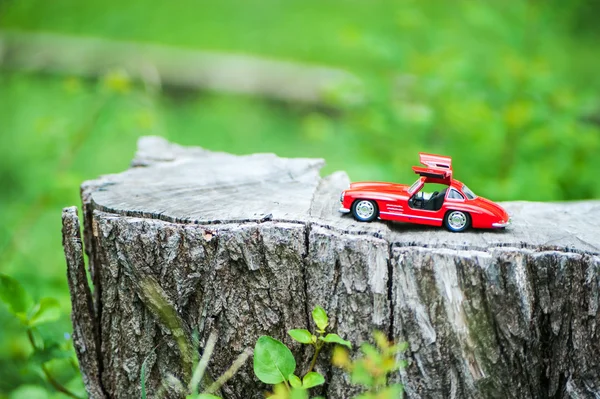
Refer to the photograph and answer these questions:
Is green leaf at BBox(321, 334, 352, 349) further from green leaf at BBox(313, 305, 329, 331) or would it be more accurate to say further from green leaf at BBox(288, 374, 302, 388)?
green leaf at BBox(288, 374, 302, 388)

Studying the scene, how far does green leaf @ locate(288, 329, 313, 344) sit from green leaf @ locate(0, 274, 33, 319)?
1014mm

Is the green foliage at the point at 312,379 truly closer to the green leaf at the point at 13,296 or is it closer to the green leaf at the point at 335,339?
the green leaf at the point at 335,339

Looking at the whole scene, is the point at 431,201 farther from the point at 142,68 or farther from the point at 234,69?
the point at 234,69

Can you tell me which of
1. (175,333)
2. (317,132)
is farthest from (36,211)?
(175,333)

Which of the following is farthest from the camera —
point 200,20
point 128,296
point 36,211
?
point 200,20

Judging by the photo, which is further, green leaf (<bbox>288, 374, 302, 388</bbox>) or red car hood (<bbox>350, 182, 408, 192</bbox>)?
red car hood (<bbox>350, 182, 408, 192</bbox>)

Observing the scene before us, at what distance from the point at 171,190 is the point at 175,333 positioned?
21.2 inches

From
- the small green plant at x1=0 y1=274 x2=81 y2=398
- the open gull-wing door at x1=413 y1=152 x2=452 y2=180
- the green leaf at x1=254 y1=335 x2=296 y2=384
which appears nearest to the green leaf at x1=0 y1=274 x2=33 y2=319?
the small green plant at x1=0 y1=274 x2=81 y2=398

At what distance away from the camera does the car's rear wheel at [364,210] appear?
2302mm

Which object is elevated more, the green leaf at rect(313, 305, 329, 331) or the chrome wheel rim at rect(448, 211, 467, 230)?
the chrome wheel rim at rect(448, 211, 467, 230)

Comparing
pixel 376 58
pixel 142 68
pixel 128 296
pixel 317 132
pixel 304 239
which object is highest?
pixel 376 58

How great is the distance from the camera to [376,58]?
26.4ft

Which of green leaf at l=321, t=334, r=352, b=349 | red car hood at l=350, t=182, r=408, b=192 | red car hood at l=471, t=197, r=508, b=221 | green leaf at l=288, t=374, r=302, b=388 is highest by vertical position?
red car hood at l=350, t=182, r=408, b=192

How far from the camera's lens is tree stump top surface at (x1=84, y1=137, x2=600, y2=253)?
2234 millimetres
